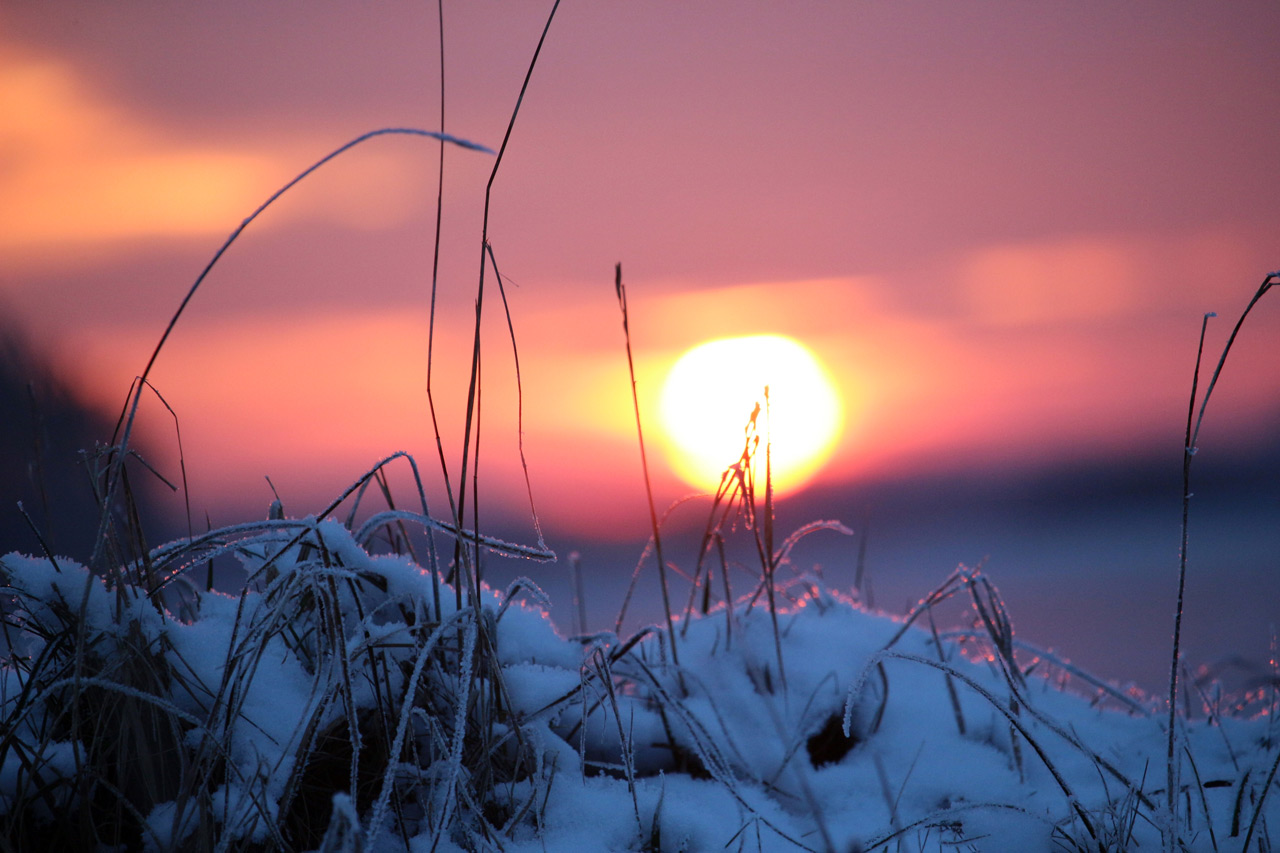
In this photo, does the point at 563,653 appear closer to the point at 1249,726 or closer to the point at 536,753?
the point at 536,753

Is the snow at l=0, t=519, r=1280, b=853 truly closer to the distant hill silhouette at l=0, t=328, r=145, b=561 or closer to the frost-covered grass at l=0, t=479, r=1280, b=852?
the frost-covered grass at l=0, t=479, r=1280, b=852

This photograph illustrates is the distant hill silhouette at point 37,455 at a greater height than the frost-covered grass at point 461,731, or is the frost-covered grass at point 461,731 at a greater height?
the distant hill silhouette at point 37,455

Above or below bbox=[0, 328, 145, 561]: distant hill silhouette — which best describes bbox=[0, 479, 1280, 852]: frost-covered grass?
below

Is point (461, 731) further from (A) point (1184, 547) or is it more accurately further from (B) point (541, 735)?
(A) point (1184, 547)

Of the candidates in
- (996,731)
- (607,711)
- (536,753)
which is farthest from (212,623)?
(996,731)

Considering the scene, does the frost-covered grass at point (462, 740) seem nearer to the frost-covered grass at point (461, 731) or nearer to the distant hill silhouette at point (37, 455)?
the frost-covered grass at point (461, 731)

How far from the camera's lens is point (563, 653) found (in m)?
1.41

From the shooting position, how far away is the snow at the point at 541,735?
3.27 ft

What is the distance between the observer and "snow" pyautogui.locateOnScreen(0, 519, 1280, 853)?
3.27ft

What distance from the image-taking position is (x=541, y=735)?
1210 millimetres

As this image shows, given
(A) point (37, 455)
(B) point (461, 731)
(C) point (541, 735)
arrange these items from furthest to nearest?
(A) point (37, 455) < (C) point (541, 735) < (B) point (461, 731)

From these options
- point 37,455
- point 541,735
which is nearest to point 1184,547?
point 541,735

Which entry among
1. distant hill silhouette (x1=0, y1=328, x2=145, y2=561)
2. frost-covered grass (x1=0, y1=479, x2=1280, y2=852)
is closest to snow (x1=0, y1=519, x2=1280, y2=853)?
frost-covered grass (x1=0, y1=479, x2=1280, y2=852)

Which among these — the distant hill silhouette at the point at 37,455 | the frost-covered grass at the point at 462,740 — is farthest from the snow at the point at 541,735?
the distant hill silhouette at the point at 37,455
